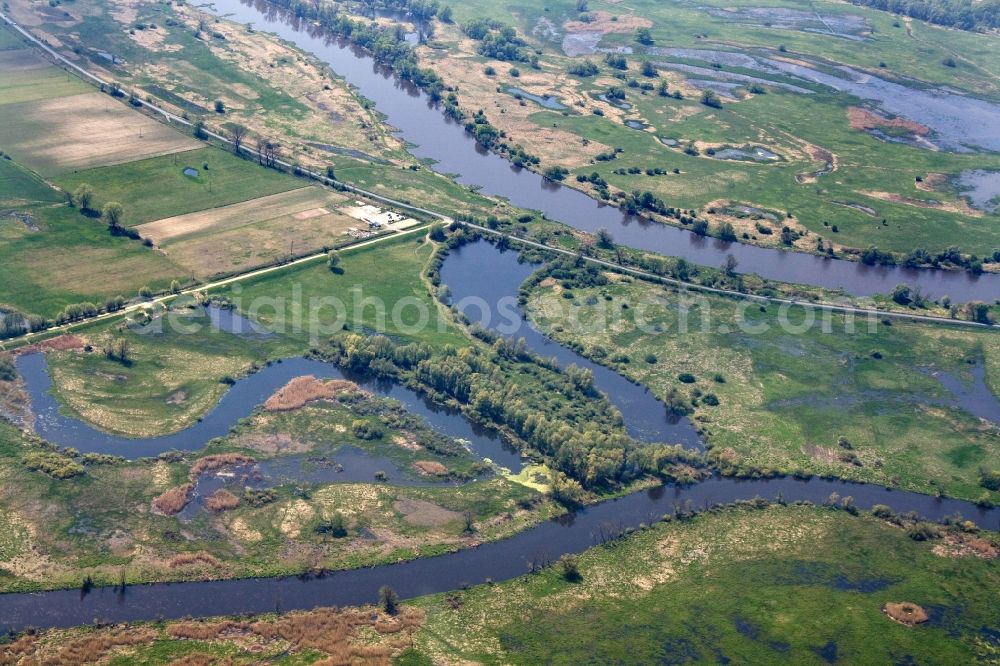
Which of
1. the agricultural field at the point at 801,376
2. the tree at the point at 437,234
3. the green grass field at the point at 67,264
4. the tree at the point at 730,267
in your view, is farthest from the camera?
the tree at the point at 437,234

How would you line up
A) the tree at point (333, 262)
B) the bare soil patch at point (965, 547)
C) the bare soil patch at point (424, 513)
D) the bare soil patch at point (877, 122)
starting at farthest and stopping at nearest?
1. the bare soil patch at point (877, 122)
2. the tree at point (333, 262)
3. the bare soil patch at point (965, 547)
4. the bare soil patch at point (424, 513)

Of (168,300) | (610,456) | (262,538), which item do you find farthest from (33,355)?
(610,456)

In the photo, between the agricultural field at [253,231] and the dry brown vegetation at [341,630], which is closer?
the dry brown vegetation at [341,630]

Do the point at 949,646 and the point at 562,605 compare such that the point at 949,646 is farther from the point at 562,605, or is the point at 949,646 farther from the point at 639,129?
the point at 639,129

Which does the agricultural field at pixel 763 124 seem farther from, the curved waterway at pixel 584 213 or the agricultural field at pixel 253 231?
the agricultural field at pixel 253 231

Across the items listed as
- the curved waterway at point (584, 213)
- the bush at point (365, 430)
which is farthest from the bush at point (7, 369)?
the curved waterway at point (584, 213)

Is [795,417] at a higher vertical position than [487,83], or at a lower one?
lower

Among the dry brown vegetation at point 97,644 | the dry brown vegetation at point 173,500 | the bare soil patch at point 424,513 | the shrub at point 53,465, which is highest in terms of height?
the bare soil patch at point 424,513
